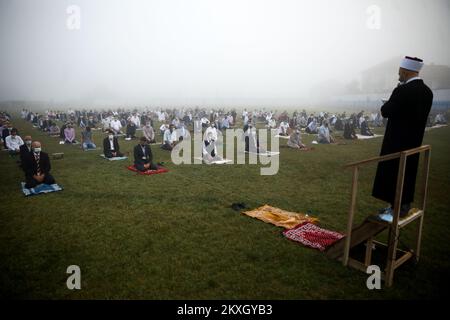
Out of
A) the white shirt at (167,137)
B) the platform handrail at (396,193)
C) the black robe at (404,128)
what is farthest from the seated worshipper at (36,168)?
the black robe at (404,128)

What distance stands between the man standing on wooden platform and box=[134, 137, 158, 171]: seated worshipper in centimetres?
750

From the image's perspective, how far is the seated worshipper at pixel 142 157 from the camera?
31.9ft

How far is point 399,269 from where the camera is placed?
4125 millimetres

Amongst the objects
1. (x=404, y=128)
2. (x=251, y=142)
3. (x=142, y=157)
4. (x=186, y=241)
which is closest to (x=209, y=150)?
(x=251, y=142)

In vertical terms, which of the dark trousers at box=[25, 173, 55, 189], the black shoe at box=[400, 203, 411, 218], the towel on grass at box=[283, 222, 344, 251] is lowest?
the towel on grass at box=[283, 222, 344, 251]

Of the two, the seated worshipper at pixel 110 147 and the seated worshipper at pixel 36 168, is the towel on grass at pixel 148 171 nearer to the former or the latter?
the seated worshipper at pixel 110 147

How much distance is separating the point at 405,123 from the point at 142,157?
8.04 m

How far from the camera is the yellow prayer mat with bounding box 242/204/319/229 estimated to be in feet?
18.3

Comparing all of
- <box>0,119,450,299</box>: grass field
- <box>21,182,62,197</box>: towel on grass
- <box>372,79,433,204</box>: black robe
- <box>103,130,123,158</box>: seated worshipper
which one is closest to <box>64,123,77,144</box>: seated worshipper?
<box>103,130,123,158</box>: seated worshipper

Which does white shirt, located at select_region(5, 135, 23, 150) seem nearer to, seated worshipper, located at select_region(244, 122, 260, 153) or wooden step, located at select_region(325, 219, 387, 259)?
seated worshipper, located at select_region(244, 122, 260, 153)

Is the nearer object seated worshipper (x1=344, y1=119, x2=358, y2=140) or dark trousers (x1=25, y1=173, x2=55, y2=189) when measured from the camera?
dark trousers (x1=25, y1=173, x2=55, y2=189)
